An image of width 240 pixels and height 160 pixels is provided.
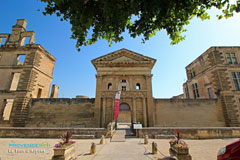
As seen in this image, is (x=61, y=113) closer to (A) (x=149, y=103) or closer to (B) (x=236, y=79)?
(A) (x=149, y=103)

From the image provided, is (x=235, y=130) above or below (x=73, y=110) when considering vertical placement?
below

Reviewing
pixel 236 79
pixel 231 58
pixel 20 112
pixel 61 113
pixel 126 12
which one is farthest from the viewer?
pixel 231 58

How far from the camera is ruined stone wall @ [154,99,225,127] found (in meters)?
16.9

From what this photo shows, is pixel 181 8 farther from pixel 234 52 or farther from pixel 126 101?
pixel 234 52

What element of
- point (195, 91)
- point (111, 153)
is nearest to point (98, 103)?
point (111, 153)

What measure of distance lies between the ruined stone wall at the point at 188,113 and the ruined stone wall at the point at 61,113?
10.3 metres

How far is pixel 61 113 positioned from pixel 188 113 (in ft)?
62.7

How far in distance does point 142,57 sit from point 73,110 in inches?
535

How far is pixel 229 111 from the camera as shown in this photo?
16766 millimetres

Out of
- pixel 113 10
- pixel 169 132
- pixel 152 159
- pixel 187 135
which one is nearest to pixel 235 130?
pixel 187 135

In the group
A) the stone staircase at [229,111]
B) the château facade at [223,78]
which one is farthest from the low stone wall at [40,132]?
the château facade at [223,78]

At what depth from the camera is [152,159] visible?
215 inches

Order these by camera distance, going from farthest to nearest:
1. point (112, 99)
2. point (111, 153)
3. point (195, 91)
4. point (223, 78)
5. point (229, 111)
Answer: point (195, 91) → point (223, 78) → point (112, 99) → point (229, 111) → point (111, 153)

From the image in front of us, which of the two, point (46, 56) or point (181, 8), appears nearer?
point (181, 8)
